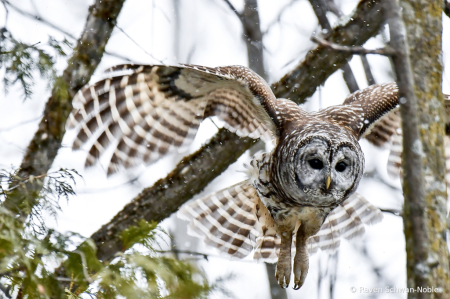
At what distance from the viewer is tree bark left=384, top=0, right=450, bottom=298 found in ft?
6.91

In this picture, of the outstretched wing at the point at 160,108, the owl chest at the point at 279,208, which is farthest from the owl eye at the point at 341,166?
the outstretched wing at the point at 160,108

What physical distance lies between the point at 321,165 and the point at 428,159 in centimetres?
125

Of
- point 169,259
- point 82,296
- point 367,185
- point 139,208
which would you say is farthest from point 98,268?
point 367,185

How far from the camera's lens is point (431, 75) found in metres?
2.70

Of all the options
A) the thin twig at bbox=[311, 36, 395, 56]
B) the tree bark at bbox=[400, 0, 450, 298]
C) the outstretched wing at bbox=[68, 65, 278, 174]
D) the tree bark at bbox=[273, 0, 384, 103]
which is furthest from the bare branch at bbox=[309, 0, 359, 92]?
the thin twig at bbox=[311, 36, 395, 56]

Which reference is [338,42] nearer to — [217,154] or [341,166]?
[341,166]

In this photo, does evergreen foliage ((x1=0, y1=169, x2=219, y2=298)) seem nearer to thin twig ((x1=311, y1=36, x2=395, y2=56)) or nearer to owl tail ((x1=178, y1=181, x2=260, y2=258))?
thin twig ((x1=311, y1=36, x2=395, y2=56))

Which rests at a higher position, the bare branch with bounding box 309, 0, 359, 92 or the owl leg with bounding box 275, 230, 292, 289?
the bare branch with bounding box 309, 0, 359, 92

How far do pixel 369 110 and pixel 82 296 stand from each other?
2709 mm

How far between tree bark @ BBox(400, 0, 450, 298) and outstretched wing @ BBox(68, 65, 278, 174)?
52.0 inches

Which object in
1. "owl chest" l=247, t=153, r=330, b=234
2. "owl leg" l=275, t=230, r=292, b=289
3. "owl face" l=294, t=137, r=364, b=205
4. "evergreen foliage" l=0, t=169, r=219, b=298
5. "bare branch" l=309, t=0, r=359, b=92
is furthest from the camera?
"bare branch" l=309, t=0, r=359, b=92

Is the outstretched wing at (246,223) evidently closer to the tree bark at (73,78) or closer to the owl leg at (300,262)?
the owl leg at (300,262)

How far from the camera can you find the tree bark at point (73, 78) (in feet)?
13.8

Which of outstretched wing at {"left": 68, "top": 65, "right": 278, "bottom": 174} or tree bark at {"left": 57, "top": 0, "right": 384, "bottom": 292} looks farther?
tree bark at {"left": 57, "top": 0, "right": 384, "bottom": 292}
